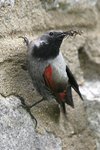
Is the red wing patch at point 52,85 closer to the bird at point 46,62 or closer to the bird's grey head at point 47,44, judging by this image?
the bird at point 46,62

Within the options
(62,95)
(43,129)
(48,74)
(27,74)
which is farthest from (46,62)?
(43,129)

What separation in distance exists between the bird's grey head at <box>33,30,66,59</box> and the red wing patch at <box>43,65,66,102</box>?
0.35 feet

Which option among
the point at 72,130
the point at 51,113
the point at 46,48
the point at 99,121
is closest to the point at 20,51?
the point at 46,48

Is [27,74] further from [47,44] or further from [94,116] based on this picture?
[94,116]

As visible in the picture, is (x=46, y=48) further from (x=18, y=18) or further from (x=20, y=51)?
(x=18, y=18)

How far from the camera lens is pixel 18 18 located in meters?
1.42

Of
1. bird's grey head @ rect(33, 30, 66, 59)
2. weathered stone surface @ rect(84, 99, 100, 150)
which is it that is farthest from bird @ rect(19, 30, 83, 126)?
weathered stone surface @ rect(84, 99, 100, 150)

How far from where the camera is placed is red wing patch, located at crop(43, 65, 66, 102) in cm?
141

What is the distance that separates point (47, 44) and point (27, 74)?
0.98ft

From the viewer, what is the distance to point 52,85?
1.46 m

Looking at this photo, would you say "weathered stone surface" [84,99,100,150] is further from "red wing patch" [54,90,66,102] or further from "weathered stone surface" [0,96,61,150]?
"weathered stone surface" [0,96,61,150]

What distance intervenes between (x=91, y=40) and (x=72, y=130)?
104 centimetres

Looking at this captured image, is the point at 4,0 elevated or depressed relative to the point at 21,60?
elevated

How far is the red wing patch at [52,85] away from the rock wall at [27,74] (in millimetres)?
157
